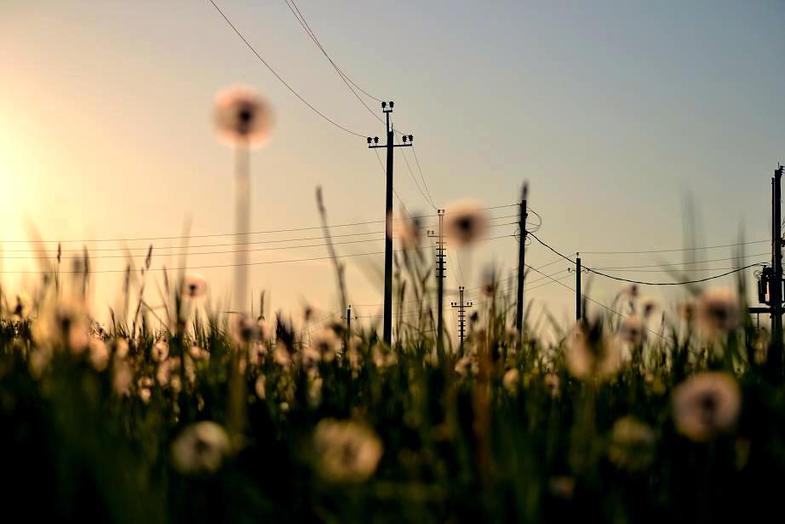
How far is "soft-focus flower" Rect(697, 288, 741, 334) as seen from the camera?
9.09 feet

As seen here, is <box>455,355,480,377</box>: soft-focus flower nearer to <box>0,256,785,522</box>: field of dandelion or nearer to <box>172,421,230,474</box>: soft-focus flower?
<box>0,256,785,522</box>: field of dandelion

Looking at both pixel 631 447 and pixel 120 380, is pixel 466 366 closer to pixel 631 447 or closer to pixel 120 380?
pixel 120 380

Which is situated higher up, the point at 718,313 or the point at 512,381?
the point at 718,313

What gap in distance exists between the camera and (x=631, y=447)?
2.14 m

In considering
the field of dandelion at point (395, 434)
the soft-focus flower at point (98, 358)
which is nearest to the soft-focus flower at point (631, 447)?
the field of dandelion at point (395, 434)

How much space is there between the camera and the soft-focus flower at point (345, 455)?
167cm

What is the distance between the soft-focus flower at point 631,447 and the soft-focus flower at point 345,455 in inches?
26.7

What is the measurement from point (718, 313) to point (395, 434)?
1.10m

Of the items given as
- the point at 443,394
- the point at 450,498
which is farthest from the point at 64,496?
the point at 443,394

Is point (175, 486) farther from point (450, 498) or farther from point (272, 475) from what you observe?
point (450, 498)

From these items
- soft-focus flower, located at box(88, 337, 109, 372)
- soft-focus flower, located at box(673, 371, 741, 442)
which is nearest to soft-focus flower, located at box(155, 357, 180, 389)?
soft-focus flower, located at box(88, 337, 109, 372)

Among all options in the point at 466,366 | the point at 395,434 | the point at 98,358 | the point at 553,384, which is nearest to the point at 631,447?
the point at 395,434

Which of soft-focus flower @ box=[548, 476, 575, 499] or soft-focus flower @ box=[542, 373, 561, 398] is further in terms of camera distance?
soft-focus flower @ box=[542, 373, 561, 398]

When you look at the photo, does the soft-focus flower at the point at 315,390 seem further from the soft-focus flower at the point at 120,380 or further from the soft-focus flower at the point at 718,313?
the soft-focus flower at the point at 718,313
